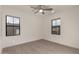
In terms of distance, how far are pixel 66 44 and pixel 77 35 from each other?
1.01 meters

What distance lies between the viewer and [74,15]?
184 inches

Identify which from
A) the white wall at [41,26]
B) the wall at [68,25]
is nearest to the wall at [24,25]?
the white wall at [41,26]

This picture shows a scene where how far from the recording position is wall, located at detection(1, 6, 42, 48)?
15.9 ft

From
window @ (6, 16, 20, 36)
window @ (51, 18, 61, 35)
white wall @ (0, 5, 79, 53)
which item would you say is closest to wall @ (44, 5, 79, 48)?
white wall @ (0, 5, 79, 53)

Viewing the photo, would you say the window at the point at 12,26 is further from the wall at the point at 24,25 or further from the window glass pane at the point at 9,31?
the wall at the point at 24,25

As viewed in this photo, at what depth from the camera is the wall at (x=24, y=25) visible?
4.86m

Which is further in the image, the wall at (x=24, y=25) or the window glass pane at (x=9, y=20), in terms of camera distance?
the window glass pane at (x=9, y=20)

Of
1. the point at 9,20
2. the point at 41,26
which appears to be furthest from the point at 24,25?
the point at 41,26

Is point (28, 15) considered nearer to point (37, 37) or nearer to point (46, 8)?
point (37, 37)

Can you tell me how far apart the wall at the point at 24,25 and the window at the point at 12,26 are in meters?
0.22

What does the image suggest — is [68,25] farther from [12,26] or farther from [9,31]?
[9,31]

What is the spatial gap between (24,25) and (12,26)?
3.26ft

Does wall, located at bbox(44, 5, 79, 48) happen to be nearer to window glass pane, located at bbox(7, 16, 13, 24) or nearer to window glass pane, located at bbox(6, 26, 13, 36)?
window glass pane, located at bbox(7, 16, 13, 24)
